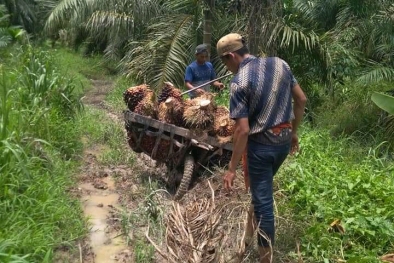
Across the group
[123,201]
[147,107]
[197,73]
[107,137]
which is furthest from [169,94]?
[107,137]

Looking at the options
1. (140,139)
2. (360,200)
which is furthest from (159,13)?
(360,200)

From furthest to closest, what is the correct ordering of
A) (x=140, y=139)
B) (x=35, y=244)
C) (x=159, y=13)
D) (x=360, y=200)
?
1. (x=159, y=13)
2. (x=140, y=139)
3. (x=360, y=200)
4. (x=35, y=244)

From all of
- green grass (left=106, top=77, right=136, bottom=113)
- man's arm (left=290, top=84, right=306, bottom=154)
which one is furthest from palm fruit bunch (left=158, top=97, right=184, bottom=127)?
green grass (left=106, top=77, right=136, bottom=113)

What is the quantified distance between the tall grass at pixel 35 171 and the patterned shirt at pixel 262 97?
1727 millimetres

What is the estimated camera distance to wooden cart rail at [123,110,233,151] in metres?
5.54

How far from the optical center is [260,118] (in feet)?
12.3

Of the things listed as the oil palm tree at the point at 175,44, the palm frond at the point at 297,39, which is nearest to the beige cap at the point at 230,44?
the palm frond at the point at 297,39

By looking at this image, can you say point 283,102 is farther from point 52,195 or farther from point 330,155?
point 330,155

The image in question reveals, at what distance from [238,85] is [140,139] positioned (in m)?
2.75

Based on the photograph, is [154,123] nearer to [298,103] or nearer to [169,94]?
[169,94]

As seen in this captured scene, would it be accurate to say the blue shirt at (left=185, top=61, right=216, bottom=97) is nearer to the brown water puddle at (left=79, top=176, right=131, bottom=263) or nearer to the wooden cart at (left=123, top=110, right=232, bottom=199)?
the wooden cart at (left=123, top=110, right=232, bottom=199)

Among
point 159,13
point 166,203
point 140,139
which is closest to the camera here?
point 166,203

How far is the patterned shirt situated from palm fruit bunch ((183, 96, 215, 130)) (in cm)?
176

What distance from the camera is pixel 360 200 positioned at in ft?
15.4
